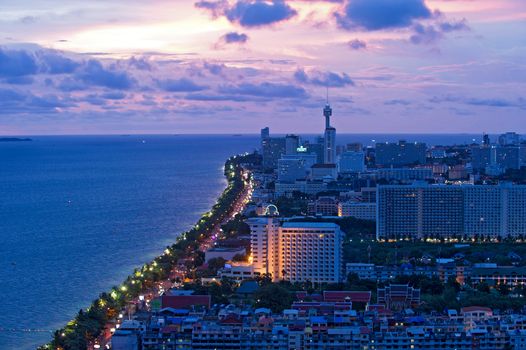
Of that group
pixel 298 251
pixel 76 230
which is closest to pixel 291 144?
pixel 76 230

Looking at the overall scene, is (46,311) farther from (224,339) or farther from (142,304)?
(224,339)

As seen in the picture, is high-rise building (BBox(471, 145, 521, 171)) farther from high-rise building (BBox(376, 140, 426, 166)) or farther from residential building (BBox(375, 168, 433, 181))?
residential building (BBox(375, 168, 433, 181))

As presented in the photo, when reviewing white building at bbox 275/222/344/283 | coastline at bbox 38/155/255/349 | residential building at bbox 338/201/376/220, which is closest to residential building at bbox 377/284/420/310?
white building at bbox 275/222/344/283

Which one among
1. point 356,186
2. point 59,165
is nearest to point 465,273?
point 356,186

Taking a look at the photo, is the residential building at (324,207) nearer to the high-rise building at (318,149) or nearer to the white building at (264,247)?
the white building at (264,247)

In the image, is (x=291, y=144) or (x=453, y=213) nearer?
(x=453, y=213)

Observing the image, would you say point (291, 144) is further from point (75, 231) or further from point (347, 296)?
point (347, 296)

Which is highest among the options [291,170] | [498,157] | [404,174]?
[498,157]
